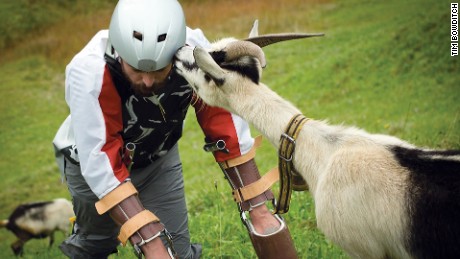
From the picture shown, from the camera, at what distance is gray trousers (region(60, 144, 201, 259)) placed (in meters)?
4.85

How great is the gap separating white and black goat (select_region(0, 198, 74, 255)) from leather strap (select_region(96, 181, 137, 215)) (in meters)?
8.65

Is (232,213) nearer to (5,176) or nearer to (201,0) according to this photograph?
(5,176)

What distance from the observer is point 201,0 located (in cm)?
2492

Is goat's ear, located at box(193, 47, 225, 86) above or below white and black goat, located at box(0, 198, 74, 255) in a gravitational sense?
above

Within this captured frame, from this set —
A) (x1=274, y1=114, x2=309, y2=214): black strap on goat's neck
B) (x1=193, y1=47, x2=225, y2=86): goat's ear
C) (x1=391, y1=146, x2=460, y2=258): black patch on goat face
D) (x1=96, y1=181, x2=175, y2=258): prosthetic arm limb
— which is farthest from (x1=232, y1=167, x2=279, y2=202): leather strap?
(x1=391, y1=146, x2=460, y2=258): black patch on goat face

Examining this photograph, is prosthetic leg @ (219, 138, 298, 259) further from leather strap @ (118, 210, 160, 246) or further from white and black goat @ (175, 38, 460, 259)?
leather strap @ (118, 210, 160, 246)

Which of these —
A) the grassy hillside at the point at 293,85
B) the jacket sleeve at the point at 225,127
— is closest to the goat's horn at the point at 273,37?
the jacket sleeve at the point at 225,127

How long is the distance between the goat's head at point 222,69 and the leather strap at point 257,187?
2.47ft

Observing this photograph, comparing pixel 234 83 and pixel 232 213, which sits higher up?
pixel 234 83

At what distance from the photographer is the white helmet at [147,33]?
398cm

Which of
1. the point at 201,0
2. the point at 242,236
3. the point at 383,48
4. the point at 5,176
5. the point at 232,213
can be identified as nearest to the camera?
the point at 242,236

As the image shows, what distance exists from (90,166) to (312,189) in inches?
58.4

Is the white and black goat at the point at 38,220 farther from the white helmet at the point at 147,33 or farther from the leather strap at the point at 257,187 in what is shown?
the white helmet at the point at 147,33

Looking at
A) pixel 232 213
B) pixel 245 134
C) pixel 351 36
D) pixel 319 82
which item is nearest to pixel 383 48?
pixel 319 82
